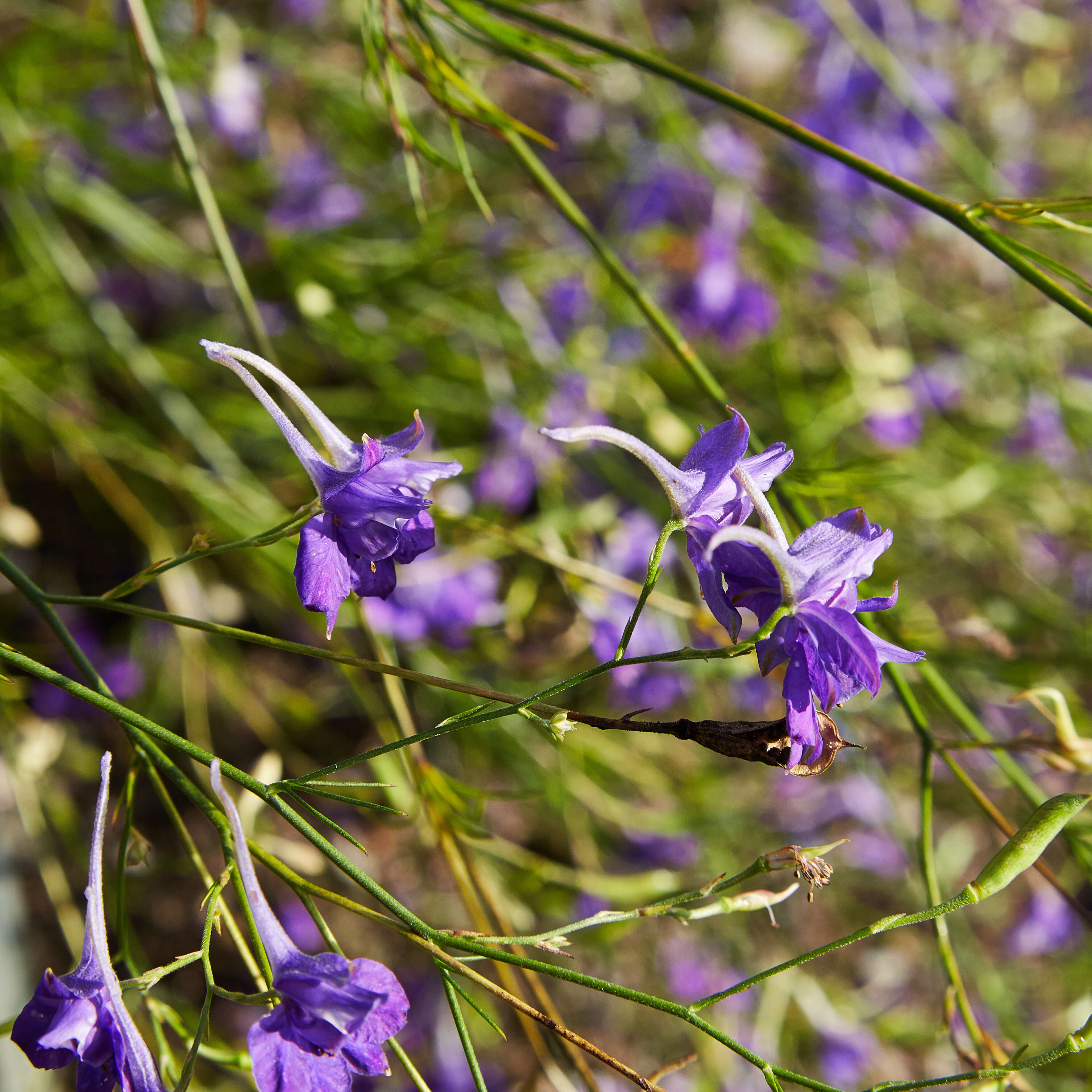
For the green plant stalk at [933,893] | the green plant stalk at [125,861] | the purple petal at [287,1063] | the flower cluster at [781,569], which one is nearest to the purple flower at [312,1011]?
the purple petal at [287,1063]

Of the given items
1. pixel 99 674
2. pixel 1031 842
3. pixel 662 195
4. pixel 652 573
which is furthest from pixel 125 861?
pixel 662 195

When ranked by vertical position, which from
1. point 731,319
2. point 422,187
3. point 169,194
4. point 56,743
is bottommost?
point 56,743

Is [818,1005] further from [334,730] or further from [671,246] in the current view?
[671,246]

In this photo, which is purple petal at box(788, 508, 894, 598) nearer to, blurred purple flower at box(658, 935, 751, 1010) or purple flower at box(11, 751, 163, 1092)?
purple flower at box(11, 751, 163, 1092)

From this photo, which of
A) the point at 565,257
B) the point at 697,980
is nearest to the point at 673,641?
the point at 565,257

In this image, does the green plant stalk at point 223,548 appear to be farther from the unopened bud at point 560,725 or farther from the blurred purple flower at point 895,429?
the blurred purple flower at point 895,429

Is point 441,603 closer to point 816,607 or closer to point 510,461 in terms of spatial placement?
point 510,461
